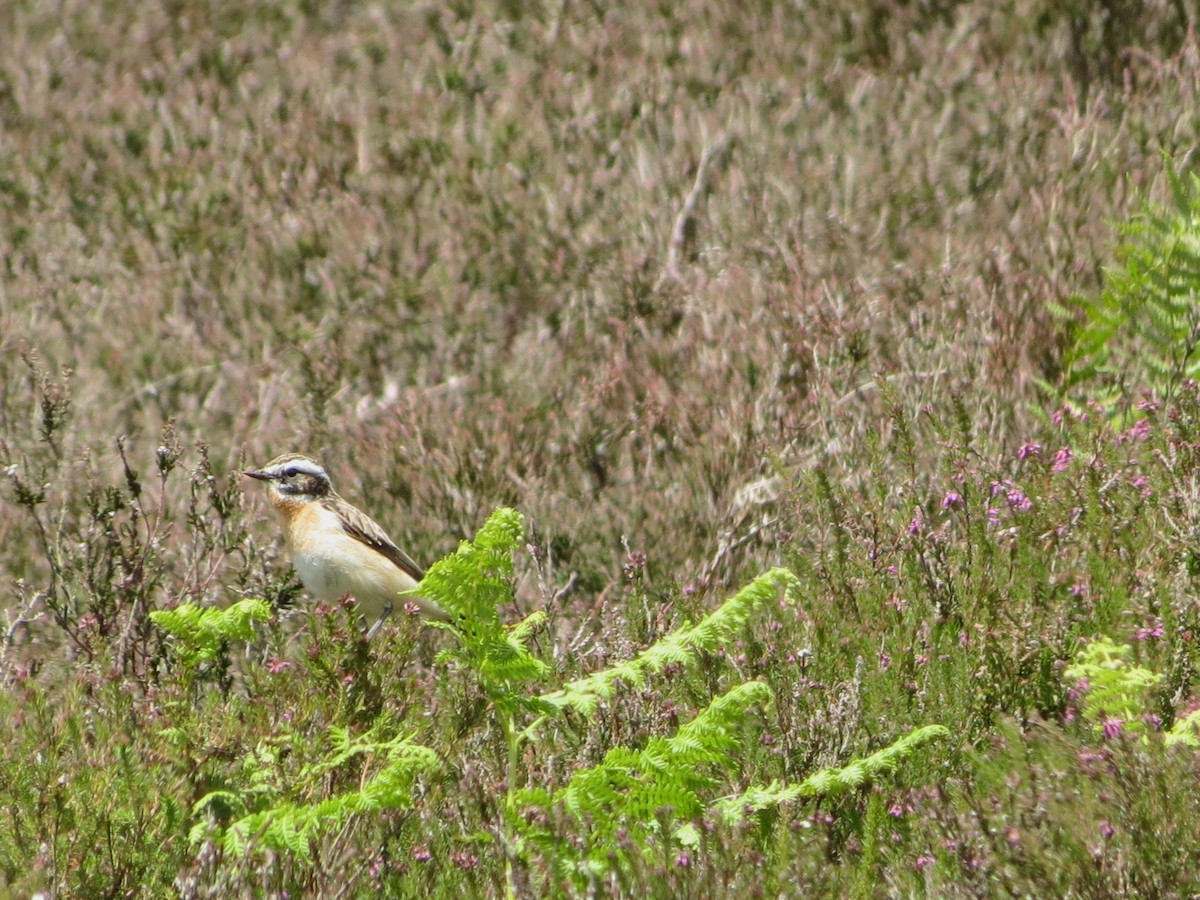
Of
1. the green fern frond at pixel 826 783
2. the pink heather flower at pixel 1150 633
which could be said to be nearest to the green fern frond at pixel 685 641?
the green fern frond at pixel 826 783

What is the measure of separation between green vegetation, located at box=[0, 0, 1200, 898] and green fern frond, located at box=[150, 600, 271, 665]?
20 mm

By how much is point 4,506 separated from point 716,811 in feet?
16.4

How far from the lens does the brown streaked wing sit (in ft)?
20.2

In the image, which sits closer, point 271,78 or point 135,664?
point 135,664

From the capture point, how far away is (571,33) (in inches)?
426

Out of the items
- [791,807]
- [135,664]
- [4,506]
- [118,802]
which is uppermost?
[118,802]

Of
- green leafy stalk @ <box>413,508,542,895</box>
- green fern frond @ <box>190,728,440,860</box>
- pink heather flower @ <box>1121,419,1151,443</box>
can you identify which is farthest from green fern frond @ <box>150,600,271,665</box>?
pink heather flower @ <box>1121,419,1151,443</box>

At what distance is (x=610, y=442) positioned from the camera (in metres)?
7.37

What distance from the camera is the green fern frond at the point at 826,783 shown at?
12.3 feet

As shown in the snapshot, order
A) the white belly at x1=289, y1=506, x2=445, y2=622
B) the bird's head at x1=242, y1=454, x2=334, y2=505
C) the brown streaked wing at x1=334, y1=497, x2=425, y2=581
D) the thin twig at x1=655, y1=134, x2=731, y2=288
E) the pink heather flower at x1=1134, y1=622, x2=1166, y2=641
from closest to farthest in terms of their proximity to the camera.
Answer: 1. the pink heather flower at x1=1134, y1=622, x2=1166, y2=641
2. the white belly at x1=289, y1=506, x2=445, y2=622
3. the brown streaked wing at x1=334, y1=497, x2=425, y2=581
4. the bird's head at x1=242, y1=454, x2=334, y2=505
5. the thin twig at x1=655, y1=134, x2=731, y2=288

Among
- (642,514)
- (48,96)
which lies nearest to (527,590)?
(642,514)

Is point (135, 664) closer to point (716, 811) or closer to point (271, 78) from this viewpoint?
point (716, 811)

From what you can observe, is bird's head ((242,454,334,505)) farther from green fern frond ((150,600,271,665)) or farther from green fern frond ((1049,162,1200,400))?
green fern frond ((1049,162,1200,400))

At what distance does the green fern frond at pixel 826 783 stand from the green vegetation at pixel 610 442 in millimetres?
24
